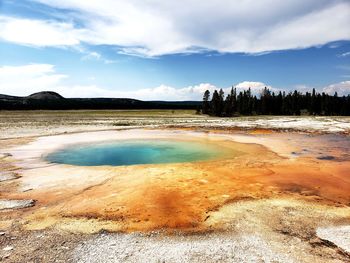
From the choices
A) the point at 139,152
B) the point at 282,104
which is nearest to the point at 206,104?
the point at 282,104

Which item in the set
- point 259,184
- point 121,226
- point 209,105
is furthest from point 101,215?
point 209,105

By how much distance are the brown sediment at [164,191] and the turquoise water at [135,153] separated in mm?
2279

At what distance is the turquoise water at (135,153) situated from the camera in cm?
1558

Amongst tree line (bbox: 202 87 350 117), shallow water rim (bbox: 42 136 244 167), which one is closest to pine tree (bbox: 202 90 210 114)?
tree line (bbox: 202 87 350 117)

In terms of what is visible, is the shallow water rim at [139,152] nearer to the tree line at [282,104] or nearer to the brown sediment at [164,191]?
the brown sediment at [164,191]

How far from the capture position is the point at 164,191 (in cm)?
929

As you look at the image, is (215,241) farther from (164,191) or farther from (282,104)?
(282,104)

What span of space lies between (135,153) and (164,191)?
921 cm

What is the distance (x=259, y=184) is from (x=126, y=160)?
7.98m

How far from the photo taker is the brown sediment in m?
7.11

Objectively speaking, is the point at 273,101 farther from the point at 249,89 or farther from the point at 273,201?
the point at 273,201

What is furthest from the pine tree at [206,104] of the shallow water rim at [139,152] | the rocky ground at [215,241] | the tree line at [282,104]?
the rocky ground at [215,241]

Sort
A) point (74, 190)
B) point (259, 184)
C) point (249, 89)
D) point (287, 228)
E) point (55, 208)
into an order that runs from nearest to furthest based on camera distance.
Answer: point (287, 228)
point (55, 208)
point (74, 190)
point (259, 184)
point (249, 89)

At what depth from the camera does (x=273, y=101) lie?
281ft
